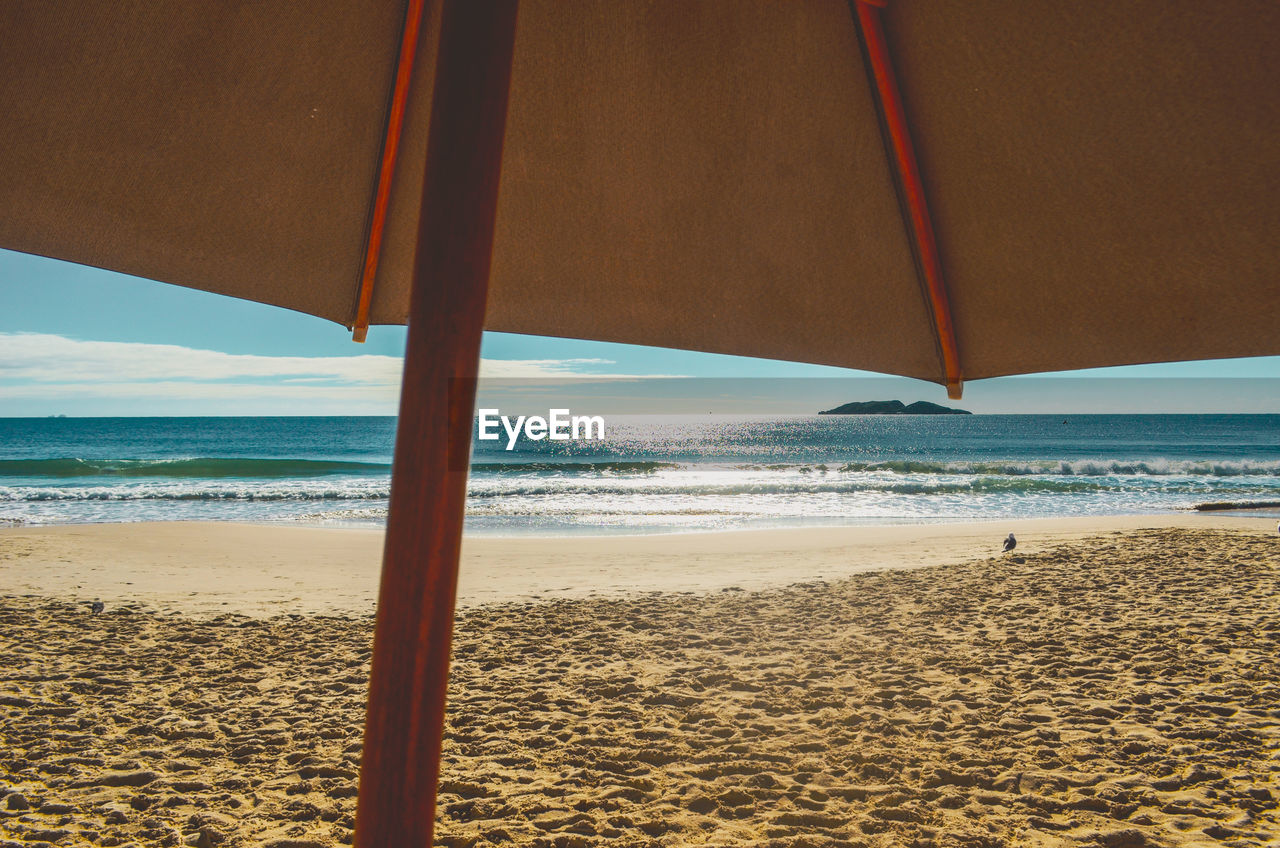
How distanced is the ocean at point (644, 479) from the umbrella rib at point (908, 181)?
12496 mm

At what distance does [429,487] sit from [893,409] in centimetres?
7947

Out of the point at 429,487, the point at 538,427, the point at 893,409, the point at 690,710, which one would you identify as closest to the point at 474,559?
the point at 690,710

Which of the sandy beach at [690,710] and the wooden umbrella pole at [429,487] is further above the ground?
the wooden umbrella pole at [429,487]

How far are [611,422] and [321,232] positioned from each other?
223 ft

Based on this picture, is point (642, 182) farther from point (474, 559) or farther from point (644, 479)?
point (644, 479)

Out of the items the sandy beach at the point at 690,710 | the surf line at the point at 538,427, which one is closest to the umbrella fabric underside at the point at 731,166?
the sandy beach at the point at 690,710

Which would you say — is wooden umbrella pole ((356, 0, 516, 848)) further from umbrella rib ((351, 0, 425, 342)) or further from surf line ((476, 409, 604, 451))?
surf line ((476, 409, 604, 451))

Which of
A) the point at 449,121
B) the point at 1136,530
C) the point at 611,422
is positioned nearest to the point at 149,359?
the point at 611,422

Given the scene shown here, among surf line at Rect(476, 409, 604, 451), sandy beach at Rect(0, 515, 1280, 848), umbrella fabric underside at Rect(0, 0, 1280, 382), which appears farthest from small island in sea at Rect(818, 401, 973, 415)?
umbrella fabric underside at Rect(0, 0, 1280, 382)

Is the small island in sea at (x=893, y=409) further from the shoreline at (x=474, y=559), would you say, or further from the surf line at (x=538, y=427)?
the shoreline at (x=474, y=559)

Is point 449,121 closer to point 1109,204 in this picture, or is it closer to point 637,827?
point 1109,204

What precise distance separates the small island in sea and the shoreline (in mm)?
61045

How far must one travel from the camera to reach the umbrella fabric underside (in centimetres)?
114

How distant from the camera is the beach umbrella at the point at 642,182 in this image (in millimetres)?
949
